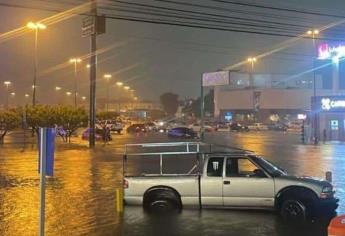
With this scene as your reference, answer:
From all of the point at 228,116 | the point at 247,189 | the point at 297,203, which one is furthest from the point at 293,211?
the point at 228,116

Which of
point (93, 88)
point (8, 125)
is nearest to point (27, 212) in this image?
point (93, 88)

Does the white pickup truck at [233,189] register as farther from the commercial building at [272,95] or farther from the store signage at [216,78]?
the commercial building at [272,95]

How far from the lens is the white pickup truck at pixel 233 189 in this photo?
39.2ft

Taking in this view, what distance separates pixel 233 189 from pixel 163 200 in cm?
163

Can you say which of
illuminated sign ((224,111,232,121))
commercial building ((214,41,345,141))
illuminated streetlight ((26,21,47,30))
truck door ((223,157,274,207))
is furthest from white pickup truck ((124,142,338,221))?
illuminated sign ((224,111,232,121))

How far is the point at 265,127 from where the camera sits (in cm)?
11344

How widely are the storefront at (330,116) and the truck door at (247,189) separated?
1932 inches

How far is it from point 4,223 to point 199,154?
4522 millimetres

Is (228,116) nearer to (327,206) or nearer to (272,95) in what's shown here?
(272,95)

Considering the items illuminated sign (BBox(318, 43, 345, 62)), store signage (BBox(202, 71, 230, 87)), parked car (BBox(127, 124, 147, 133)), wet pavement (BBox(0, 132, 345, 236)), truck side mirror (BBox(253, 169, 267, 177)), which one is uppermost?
illuminated sign (BBox(318, 43, 345, 62))

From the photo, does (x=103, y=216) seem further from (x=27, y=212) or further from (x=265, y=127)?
(x=265, y=127)

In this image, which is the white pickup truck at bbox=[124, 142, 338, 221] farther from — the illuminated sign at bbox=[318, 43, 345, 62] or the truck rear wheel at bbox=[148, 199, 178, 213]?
the illuminated sign at bbox=[318, 43, 345, 62]

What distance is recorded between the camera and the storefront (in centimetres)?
6002

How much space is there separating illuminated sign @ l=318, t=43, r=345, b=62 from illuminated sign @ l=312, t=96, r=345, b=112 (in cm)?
1207
